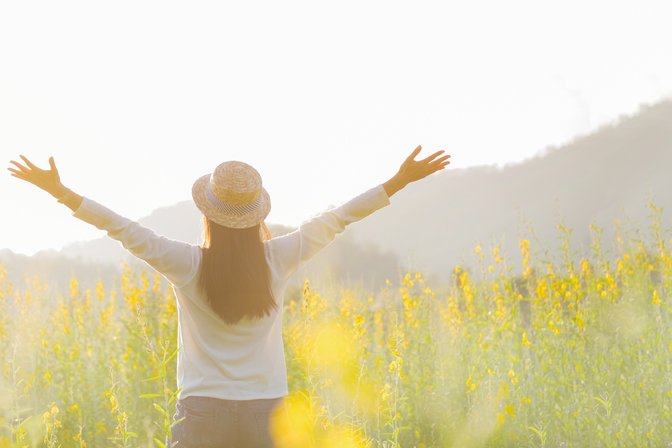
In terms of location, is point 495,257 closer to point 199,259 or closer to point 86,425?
point 86,425

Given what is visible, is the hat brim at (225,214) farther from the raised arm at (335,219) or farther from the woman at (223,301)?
the raised arm at (335,219)

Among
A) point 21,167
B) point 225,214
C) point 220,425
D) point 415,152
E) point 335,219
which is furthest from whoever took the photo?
point 415,152

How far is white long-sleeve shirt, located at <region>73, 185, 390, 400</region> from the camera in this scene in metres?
2.50

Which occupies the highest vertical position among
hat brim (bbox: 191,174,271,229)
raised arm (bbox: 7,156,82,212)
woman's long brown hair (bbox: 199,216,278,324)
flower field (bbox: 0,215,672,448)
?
raised arm (bbox: 7,156,82,212)

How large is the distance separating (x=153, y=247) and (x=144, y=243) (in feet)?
0.10

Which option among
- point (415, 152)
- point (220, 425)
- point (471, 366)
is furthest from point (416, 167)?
point (471, 366)

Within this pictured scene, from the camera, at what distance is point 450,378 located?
6254 millimetres

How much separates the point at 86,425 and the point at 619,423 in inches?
157

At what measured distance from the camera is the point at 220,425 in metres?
2.47

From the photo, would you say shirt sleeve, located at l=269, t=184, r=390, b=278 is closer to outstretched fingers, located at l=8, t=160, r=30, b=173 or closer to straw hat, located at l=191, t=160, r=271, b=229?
straw hat, located at l=191, t=160, r=271, b=229

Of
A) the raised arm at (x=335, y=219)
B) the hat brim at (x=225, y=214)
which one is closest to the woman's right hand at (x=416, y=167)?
the raised arm at (x=335, y=219)

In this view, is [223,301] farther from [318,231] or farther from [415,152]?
[415,152]

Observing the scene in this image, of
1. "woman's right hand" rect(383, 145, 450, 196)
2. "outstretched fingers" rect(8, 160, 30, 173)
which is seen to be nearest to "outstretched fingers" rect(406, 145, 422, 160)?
"woman's right hand" rect(383, 145, 450, 196)

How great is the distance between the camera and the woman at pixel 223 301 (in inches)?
97.8
